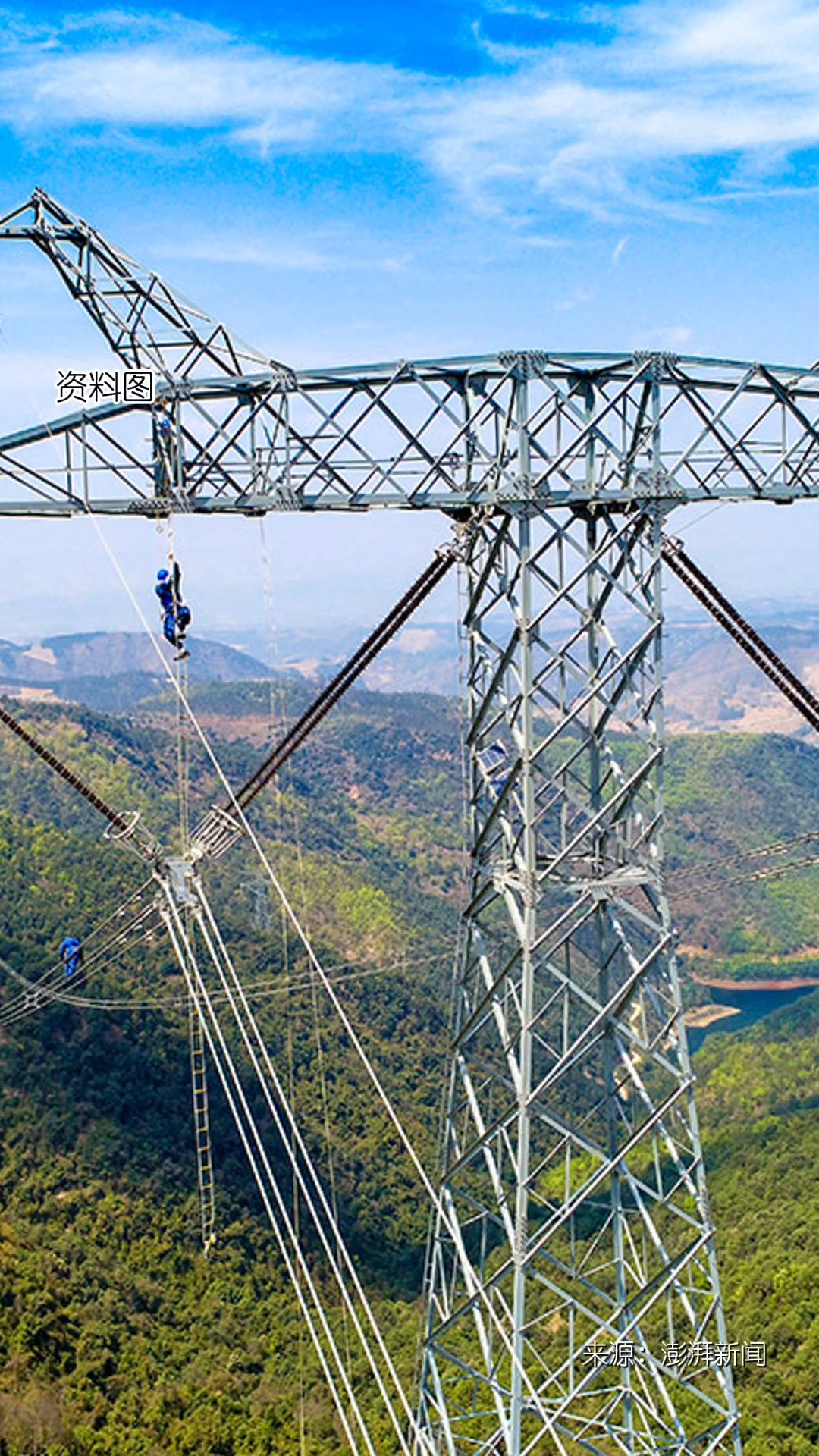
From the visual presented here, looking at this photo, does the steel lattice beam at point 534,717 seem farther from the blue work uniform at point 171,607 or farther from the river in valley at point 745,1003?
the river in valley at point 745,1003

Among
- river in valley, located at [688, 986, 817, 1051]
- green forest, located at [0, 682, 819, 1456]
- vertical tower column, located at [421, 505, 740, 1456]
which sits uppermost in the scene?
vertical tower column, located at [421, 505, 740, 1456]

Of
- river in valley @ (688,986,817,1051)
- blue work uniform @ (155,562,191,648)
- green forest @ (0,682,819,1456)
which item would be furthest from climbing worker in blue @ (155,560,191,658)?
river in valley @ (688,986,817,1051)

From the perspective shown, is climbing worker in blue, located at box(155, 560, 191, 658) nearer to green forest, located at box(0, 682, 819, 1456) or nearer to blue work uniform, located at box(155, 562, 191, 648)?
blue work uniform, located at box(155, 562, 191, 648)

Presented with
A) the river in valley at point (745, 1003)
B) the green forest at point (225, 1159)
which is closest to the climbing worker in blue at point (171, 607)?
the green forest at point (225, 1159)

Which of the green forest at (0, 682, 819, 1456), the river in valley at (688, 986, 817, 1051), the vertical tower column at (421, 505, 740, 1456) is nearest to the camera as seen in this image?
the vertical tower column at (421, 505, 740, 1456)

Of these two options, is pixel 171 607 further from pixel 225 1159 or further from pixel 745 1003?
pixel 745 1003

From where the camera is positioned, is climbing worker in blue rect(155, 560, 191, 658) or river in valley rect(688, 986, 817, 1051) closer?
climbing worker in blue rect(155, 560, 191, 658)

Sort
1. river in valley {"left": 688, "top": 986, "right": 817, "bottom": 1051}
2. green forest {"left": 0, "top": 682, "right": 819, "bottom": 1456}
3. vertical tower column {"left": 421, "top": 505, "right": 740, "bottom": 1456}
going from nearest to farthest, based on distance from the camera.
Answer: vertical tower column {"left": 421, "top": 505, "right": 740, "bottom": 1456} → green forest {"left": 0, "top": 682, "right": 819, "bottom": 1456} → river in valley {"left": 688, "top": 986, "right": 817, "bottom": 1051}

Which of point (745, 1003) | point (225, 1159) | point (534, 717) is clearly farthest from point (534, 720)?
point (745, 1003)

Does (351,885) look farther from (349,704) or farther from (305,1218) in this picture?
(349,704)

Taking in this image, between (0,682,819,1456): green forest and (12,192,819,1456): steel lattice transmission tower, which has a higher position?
(12,192,819,1456): steel lattice transmission tower

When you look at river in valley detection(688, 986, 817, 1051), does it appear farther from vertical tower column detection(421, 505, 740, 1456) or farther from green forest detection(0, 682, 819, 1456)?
vertical tower column detection(421, 505, 740, 1456)
